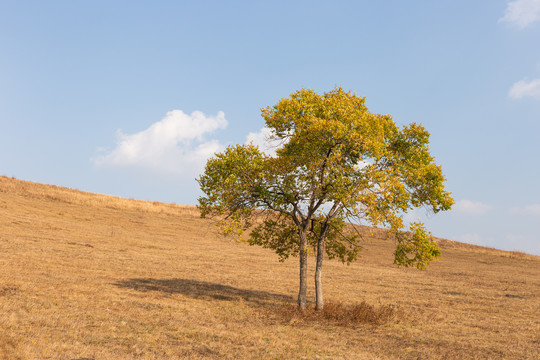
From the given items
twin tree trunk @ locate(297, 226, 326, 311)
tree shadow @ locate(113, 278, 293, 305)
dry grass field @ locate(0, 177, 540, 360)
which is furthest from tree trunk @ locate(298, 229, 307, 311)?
tree shadow @ locate(113, 278, 293, 305)

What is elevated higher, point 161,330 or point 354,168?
point 354,168

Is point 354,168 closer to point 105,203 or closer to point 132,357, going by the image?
point 132,357

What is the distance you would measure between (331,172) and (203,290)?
40.5 ft

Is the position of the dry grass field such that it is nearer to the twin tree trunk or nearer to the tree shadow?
the tree shadow

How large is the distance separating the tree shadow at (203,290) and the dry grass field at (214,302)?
81 mm

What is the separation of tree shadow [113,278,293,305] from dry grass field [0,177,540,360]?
0.08m

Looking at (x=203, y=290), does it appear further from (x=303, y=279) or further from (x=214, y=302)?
(x=303, y=279)

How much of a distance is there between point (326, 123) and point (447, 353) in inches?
433

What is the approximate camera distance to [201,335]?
15578 mm

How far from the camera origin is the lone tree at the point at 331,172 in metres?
19.9

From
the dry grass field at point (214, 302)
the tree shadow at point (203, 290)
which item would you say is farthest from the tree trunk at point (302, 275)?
the tree shadow at point (203, 290)

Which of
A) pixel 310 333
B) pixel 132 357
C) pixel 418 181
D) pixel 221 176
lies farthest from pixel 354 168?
pixel 132 357

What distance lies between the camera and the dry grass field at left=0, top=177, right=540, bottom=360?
14461 mm

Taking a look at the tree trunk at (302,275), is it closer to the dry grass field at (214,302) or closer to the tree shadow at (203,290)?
the dry grass field at (214,302)
